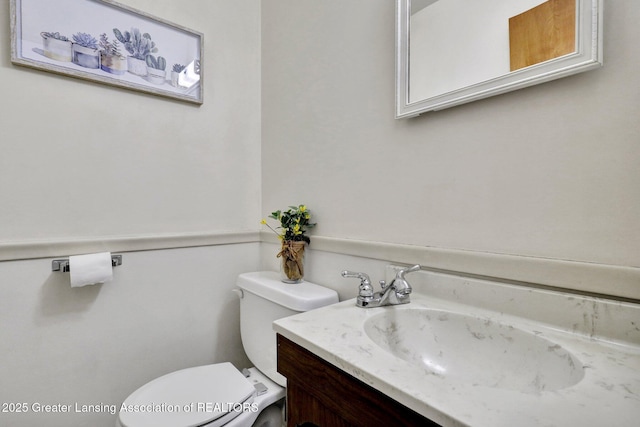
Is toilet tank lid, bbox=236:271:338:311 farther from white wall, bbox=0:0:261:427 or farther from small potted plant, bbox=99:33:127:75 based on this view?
small potted plant, bbox=99:33:127:75

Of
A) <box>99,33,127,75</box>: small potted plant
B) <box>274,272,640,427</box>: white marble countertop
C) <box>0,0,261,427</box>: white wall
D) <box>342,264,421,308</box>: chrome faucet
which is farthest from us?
<box>99,33,127,75</box>: small potted plant

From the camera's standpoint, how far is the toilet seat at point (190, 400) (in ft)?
2.76

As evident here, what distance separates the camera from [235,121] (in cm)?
146

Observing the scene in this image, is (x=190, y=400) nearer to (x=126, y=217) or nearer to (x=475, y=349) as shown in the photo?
(x=126, y=217)

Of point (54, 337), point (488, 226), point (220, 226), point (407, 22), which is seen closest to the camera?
point (488, 226)

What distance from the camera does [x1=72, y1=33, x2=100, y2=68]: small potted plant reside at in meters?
1.06

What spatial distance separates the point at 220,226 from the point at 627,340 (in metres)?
1.33

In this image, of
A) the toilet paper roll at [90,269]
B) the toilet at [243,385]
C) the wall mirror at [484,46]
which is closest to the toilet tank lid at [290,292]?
the toilet at [243,385]

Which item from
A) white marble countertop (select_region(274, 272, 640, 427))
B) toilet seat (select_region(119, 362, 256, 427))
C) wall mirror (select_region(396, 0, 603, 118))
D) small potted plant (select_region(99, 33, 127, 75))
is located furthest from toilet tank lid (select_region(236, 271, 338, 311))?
small potted plant (select_region(99, 33, 127, 75))

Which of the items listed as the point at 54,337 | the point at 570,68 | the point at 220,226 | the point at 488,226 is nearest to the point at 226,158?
the point at 220,226

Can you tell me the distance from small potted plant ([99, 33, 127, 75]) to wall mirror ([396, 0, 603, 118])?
38.9 inches

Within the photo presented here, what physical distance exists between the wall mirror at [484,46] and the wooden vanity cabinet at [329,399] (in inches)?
27.5

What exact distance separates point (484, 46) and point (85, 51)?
1.27m

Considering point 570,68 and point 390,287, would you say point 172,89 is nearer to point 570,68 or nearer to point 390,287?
point 390,287
